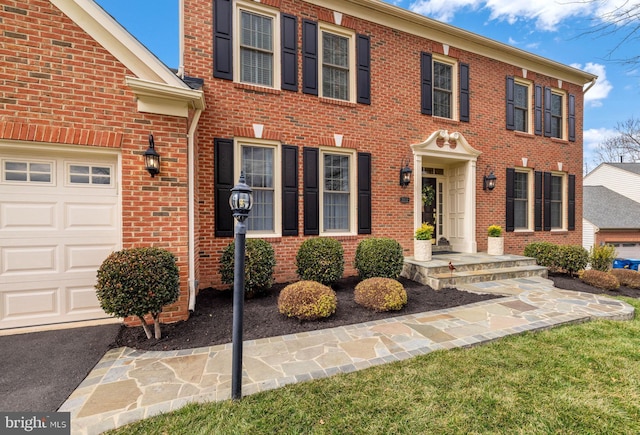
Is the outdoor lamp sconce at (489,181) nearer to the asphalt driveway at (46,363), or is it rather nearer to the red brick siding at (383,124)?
the red brick siding at (383,124)

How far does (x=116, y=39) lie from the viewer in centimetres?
355

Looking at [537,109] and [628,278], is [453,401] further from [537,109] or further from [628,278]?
[537,109]

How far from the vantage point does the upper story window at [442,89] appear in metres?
7.59

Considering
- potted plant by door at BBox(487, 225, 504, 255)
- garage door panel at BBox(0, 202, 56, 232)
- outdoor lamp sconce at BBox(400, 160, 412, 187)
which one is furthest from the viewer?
potted plant by door at BBox(487, 225, 504, 255)

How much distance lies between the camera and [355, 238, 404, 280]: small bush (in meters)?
5.58

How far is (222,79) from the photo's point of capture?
17.8 ft

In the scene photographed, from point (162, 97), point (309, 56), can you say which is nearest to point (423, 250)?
point (309, 56)

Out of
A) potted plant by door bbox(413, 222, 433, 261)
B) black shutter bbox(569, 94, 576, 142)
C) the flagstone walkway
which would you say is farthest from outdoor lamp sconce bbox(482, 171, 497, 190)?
black shutter bbox(569, 94, 576, 142)

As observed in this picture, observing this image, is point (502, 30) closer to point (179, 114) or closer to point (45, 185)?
point (179, 114)

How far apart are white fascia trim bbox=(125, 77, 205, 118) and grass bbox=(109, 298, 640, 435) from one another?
369cm

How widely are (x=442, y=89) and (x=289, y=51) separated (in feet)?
15.0

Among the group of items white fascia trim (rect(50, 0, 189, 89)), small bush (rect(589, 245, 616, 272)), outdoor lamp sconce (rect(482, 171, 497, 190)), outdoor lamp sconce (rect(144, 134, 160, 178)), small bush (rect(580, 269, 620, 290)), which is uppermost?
white fascia trim (rect(50, 0, 189, 89))

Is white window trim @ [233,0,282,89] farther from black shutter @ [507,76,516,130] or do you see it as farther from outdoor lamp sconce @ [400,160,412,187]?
black shutter @ [507,76,516,130]

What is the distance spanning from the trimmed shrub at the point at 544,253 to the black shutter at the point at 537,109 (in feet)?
13.3
